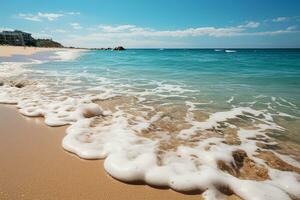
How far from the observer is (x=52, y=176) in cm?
272

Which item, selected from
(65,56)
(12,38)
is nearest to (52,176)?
(65,56)

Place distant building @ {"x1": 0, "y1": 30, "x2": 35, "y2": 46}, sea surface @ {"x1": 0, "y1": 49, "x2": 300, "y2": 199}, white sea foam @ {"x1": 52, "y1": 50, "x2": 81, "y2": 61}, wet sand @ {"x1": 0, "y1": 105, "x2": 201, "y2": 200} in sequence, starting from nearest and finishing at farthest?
wet sand @ {"x1": 0, "y1": 105, "x2": 201, "y2": 200} → sea surface @ {"x1": 0, "y1": 49, "x2": 300, "y2": 199} → white sea foam @ {"x1": 52, "y1": 50, "x2": 81, "y2": 61} → distant building @ {"x1": 0, "y1": 30, "x2": 35, "y2": 46}

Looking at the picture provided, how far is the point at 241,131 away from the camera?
4.57 m

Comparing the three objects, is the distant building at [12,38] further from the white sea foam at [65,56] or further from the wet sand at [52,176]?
the wet sand at [52,176]

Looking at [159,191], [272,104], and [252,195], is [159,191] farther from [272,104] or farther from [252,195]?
[272,104]

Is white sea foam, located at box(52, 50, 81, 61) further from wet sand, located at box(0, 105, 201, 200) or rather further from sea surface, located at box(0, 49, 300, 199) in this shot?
wet sand, located at box(0, 105, 201, 200)

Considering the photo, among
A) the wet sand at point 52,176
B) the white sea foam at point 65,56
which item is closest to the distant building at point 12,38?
the white sea foam at point 65,56

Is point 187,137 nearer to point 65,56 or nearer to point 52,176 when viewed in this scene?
point 52,176

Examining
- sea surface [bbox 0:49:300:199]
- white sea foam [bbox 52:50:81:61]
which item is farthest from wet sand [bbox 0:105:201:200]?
white sea foam [bbox 52:50:81:61]

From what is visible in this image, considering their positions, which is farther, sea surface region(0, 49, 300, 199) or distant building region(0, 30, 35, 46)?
distant building region(0, 30, 35, 46)

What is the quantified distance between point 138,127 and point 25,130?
2.11 m

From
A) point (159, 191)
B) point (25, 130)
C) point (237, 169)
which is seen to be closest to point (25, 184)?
point (159, 191)

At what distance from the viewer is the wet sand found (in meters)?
2.43

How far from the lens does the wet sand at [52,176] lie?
243 cm
